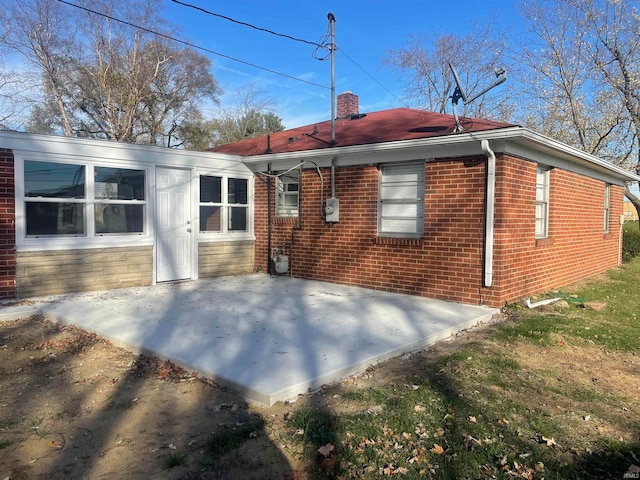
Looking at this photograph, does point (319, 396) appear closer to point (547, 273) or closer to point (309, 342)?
point (309, 342)

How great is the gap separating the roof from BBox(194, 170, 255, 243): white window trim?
78 cm

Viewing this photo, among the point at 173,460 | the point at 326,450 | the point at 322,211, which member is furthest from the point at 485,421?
the point at 322,211

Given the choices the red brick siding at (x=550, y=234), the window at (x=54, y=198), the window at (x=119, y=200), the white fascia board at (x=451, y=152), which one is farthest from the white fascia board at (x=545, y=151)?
the window at (x=54, y=198)

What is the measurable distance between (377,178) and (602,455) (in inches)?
242

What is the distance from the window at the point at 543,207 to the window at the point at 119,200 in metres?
7.52

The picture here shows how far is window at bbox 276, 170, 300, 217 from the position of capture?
10.1 meters

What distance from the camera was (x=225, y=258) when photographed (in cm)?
1020

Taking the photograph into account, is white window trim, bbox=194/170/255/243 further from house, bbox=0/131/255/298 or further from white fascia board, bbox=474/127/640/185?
white fascia board, bbox=474/127/640/185

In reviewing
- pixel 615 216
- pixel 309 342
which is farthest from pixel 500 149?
pixel 615 216

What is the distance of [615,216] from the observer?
13.6m

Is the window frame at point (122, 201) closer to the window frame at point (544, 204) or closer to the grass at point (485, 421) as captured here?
A: the grass at point (485, 421)

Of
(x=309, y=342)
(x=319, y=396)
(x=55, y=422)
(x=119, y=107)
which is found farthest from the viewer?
(x=119, y=107)

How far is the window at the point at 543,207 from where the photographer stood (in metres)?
8.67

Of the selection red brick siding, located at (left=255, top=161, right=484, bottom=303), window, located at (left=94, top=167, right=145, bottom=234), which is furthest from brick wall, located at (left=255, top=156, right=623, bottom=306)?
Answer: window, located at (left=94, top=167, right=145, bottom=234)
